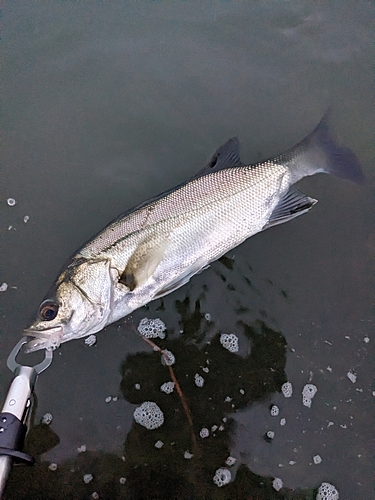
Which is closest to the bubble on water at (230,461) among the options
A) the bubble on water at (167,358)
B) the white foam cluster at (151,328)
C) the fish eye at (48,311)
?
the bubble on water at (167,358)

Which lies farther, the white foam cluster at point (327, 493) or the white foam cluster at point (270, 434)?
the white foam cluster at point (270, 434)

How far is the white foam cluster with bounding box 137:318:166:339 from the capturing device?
110 inches

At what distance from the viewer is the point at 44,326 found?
2322 mm

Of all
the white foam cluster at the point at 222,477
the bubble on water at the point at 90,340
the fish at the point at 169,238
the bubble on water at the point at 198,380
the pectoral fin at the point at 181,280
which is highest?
the fish at the point at 169,238

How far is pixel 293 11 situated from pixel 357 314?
9.82ft

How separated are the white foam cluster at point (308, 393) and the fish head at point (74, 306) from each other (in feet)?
4.83

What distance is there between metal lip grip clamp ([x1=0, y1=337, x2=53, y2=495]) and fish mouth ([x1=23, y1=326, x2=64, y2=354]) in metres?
0.19

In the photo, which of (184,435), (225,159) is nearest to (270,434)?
(184,435)

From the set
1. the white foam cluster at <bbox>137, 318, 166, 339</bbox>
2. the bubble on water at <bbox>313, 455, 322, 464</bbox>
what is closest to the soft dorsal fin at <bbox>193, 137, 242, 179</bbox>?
the white foam cluster at <bbox>137, 318, 166, 339</bbox>

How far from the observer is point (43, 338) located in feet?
7.52

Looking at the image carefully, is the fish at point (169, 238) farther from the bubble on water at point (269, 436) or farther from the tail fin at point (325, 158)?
the bubble on water at point (269, 436)

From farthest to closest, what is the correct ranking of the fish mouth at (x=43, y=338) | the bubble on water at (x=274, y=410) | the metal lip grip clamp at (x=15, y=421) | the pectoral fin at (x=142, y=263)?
the bubble on water at (x=274, y=410) → the pectoral fin at (x=142, y=263) → the fish mouth at (x=43, y=338) → the metal lip grip clamp at (x=15, y=421)

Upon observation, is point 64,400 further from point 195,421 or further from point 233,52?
point 233,52

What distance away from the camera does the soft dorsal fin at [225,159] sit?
2.88 meters
